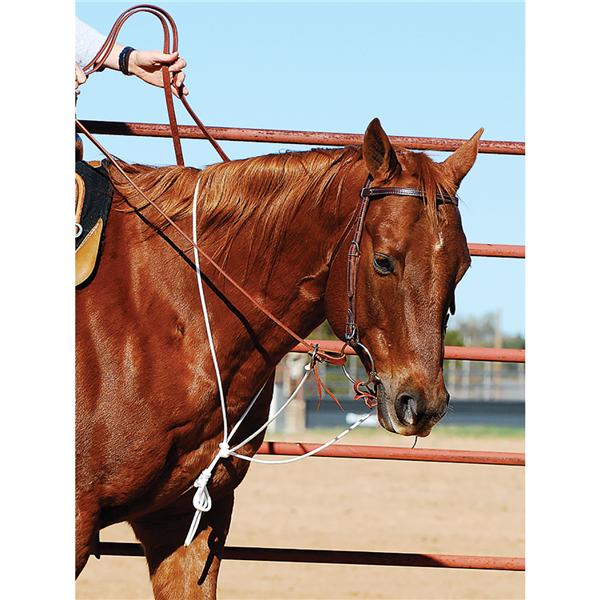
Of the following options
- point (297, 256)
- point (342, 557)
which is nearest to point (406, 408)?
point (297, 256)

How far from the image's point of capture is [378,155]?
2254mm

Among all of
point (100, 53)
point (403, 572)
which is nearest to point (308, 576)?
point (403, 572)

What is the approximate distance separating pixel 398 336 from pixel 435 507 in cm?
906

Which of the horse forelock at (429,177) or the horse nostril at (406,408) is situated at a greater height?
the horse forelock at (429,177)

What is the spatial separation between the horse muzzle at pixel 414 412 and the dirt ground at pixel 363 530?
4425 mm

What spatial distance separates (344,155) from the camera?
242 centimetres

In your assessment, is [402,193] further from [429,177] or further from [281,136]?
[281,136]

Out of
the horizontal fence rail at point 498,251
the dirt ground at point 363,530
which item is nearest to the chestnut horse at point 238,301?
the horizontal fence rail at point 498,251

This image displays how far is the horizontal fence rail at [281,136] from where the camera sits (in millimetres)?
3113

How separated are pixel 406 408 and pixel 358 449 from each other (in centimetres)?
116

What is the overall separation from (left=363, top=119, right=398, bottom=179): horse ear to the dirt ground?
4.75 m

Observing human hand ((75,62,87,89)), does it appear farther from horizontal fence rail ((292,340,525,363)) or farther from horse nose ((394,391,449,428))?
horse nose ((394,391,449,428))

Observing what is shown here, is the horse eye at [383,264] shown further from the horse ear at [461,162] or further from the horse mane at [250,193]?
the horse ear at [461,162]
